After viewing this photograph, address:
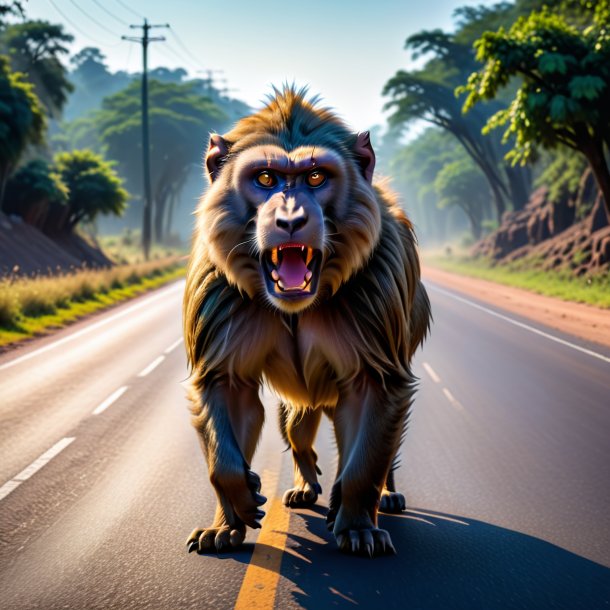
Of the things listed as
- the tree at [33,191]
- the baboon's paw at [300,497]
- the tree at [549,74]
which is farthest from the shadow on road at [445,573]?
the tree at [33,191]

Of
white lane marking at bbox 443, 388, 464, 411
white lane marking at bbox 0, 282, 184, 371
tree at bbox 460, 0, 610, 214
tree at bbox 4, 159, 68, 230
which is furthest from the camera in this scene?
tree at bbox 4, 159, 68, 230

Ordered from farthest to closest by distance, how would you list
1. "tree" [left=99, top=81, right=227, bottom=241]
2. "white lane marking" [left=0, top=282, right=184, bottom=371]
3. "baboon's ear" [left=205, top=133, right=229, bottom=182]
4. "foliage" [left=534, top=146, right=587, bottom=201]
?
"tree" [left=99, top=81, right=227, bottom=241] < "foliage" [left=534, top=146, right=587, bottom=201] < "white lane marking" [left=0, top=282, right=184, bottom=371] < "baboon's ear" [left=205, top=133, right=229, bottom=182]

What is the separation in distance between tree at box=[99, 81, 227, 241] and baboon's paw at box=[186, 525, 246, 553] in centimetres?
5553

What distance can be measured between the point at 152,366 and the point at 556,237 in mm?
27839

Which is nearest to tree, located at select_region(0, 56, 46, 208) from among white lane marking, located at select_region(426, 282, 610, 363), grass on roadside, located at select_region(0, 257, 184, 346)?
grass on roadside, located at select_region(0, 257, 184, 346)

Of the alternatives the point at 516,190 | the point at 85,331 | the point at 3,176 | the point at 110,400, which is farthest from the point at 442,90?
the point at 110,400

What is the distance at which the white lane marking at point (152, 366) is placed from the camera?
12445mm

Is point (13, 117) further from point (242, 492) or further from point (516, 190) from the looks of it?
point (242, 492)

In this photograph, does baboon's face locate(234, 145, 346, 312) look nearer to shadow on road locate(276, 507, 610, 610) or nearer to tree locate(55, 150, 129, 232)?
shadow on road locate(276, 507, 610, 610)

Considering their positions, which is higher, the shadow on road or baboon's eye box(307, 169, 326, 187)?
baboon's eye box(307, 169, 326, 187)

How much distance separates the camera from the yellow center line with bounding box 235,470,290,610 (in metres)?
4.09

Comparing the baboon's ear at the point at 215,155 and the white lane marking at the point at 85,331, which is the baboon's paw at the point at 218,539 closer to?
the baboon's ear at the point at 215,155

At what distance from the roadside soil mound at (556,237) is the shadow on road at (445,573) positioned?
2257 centimetres

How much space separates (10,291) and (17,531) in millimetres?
14481
